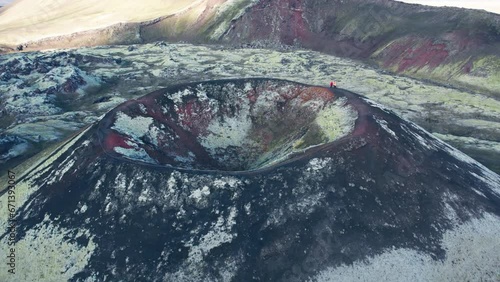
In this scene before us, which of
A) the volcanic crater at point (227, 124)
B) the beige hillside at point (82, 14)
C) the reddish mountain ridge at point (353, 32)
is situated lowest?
the beige hillside at point (82, 14)

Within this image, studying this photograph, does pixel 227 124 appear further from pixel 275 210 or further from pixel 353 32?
pixel 353 32

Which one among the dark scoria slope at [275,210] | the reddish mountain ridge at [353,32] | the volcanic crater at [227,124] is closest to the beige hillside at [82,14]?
the reddish mountain ridge at [353,32]

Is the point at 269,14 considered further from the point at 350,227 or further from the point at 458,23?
the point at 350,227

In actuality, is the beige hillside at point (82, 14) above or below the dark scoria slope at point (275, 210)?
below

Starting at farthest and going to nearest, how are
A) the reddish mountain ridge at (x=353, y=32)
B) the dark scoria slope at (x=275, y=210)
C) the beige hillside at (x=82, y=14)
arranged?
1. the beige hillside at (x=82, y=14)
2. the reddish mountain ridge at (x=353, y=32)
3. the dark scoria slope at (x=275, y=210)

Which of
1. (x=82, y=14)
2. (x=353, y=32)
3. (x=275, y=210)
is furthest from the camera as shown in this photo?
(x=82, y=14)

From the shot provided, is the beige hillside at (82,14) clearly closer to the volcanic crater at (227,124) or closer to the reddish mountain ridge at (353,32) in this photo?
the reddish mountain ridge at (353,32)

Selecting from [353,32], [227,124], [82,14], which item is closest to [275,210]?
[227,124]
